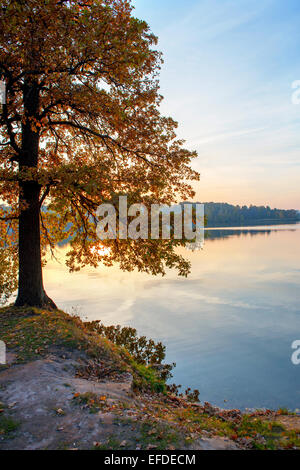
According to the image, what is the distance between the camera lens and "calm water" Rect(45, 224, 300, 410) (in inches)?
533

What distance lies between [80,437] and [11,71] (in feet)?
39.0

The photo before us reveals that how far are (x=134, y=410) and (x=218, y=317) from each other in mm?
18608

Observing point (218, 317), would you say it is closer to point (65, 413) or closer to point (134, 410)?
point (134, 410)

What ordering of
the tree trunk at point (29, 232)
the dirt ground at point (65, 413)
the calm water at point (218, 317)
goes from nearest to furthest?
the dirt ground at point (65, 413) → the tree trunk at point (29, 232) → the calm water at point (218, 317)

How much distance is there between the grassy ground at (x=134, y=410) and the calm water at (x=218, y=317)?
3.29m

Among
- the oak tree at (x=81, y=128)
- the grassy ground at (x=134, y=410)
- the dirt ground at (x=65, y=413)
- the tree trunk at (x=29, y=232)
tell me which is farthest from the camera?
the tree trunk at (x=29, y=232)

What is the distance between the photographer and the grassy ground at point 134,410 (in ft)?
18.5

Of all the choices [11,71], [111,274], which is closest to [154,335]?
[11,71]

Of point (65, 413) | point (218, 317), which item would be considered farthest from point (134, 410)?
point (218, 317)

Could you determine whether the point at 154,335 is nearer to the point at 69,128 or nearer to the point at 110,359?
the point at 110,359

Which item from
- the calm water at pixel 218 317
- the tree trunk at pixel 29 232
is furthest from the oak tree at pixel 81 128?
the calm water at pixel 218 317

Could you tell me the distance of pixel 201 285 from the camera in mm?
37562

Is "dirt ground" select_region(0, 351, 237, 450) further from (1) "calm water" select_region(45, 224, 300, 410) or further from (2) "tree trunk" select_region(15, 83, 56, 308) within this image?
(1) "calm water" select_region(45, 224, 300, 410)

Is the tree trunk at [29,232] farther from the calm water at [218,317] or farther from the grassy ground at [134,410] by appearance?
the calm water at [218,317]
